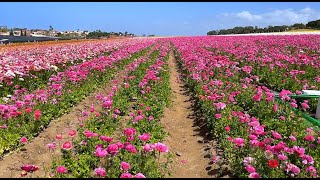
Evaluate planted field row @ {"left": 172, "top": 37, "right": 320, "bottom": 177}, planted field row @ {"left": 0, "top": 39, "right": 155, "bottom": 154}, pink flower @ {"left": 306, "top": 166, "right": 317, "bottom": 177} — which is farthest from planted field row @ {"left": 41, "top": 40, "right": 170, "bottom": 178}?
pink flower @ {"left": 306, "top": 166, "right": 317, "bottom": 177}

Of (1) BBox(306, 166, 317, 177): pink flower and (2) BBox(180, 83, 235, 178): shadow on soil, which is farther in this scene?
(2) BBox(180, 83, 235, 178): shadow on soil

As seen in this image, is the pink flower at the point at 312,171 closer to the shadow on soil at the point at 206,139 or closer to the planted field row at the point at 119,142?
the shadow on soil at the point at 206,139

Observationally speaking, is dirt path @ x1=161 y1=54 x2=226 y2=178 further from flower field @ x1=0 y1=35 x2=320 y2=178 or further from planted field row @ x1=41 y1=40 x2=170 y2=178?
planted field row @ x1=41 y1=40 x2=170 y2=178

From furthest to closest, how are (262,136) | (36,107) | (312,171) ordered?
(36,107)
(262,136)
(312,171)

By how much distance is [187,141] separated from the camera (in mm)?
7594

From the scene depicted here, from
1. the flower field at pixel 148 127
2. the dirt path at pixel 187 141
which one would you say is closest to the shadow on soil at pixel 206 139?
the dirt path at pixel 187 141

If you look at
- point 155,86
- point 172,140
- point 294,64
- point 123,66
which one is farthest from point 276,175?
point 123,66

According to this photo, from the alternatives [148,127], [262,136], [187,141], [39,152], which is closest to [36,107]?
[39,152]

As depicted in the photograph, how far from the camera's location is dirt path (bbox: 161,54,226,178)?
6.00 m

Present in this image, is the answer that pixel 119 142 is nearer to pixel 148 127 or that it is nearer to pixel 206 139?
pixel 148 127

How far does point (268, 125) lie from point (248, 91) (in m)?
2.35

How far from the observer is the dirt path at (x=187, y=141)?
6.00m

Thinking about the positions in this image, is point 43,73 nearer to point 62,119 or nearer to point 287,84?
point 62,119

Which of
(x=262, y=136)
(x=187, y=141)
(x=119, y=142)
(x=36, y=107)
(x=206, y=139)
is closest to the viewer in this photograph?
(x=119, y=142)
